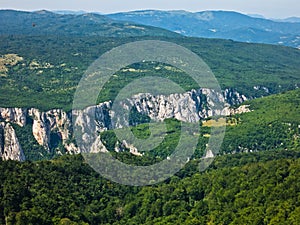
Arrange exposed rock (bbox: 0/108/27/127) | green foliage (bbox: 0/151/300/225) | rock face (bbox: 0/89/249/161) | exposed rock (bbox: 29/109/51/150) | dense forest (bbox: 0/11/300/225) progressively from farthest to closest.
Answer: exposed rock (bbox: 29/109/51/150) → exposed rock (bbox: 0/108/27/127) → rock face (bbox: 0/89/249/161) → dense forest (bbox: 0/11/300/225) → green foliage (bbox: 0/151/300/225)

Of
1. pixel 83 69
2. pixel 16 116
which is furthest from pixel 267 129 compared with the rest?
pixel 83 69

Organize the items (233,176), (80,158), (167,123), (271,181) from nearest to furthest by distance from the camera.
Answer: (271,181) → (233,176) → (80,158) → (167,123)

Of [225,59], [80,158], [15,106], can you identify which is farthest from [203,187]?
[225,59]

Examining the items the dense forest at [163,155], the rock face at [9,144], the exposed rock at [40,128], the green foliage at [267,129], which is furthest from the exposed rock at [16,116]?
the green foliage at [267,129]

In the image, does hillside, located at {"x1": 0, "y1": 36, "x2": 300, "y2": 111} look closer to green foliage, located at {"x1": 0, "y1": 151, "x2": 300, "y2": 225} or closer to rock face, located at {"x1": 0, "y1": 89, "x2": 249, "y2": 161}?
rock face, located at {"x1": 0, "y1": 89, "x2": 249, "y2": 161}

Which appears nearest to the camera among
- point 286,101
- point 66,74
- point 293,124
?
point 293,124

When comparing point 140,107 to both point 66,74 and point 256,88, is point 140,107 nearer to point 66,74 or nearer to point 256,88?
point 66,74

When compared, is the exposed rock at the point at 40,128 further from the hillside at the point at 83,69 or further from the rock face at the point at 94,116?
the hillside at the point at 83,69

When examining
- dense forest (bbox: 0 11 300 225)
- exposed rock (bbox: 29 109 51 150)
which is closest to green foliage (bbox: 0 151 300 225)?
dense forest (bbox: 0 11 300 225)
